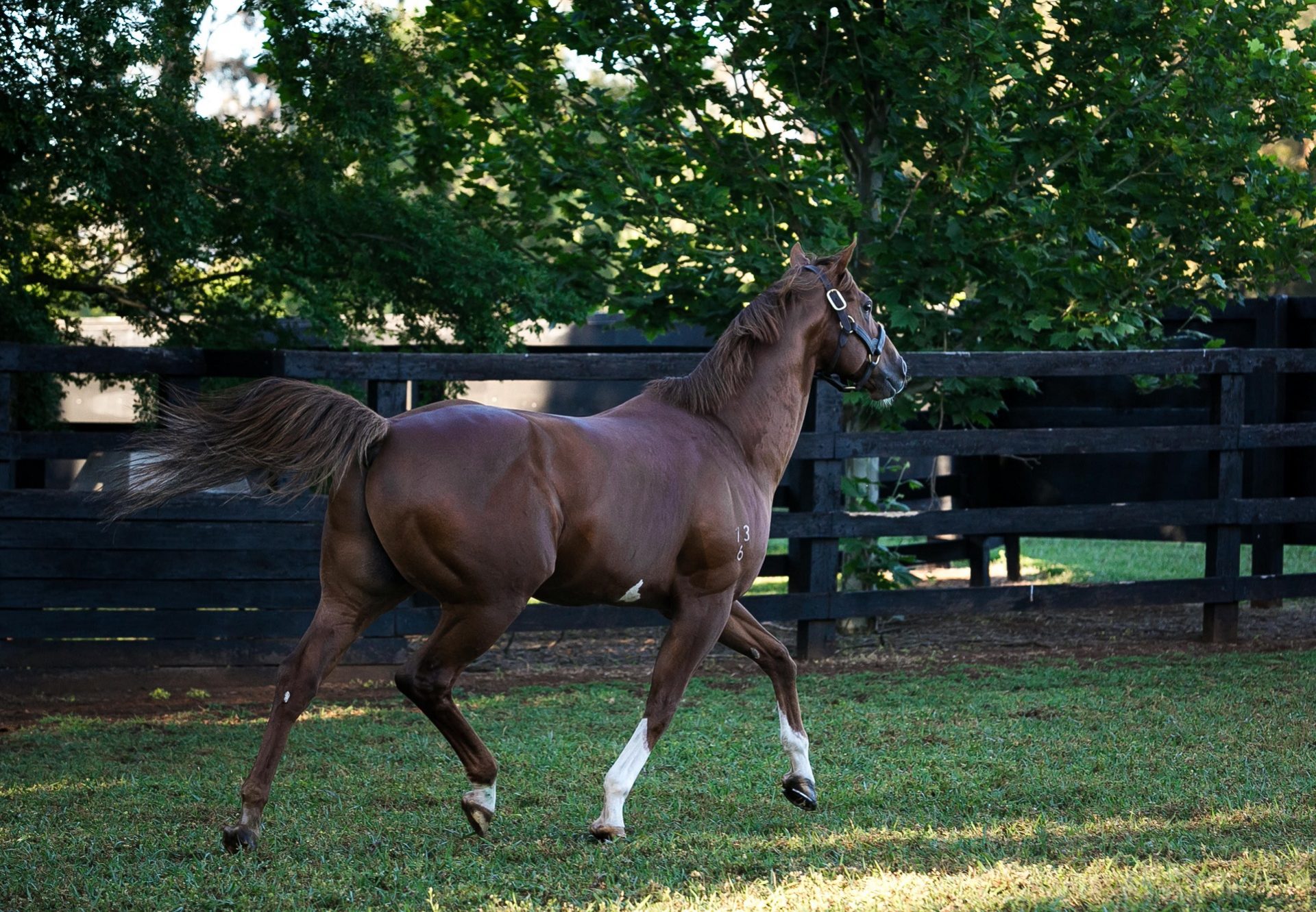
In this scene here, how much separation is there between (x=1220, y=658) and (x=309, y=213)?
5.81m

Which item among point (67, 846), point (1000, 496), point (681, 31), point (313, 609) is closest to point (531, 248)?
point (681, 31)

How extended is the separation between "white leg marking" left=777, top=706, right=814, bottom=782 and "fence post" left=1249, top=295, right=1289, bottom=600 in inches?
230

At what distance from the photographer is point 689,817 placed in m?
4.29

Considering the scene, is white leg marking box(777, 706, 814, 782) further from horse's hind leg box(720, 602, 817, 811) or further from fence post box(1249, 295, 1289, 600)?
fence post box(1249, 295, 1289, 600)

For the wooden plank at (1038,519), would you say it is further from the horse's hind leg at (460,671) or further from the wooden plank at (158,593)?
the horse's hind leg at (460,671)

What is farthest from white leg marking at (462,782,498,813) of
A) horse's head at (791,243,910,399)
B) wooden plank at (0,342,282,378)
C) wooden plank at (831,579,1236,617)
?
wooden plank at (831,579,1236,617)

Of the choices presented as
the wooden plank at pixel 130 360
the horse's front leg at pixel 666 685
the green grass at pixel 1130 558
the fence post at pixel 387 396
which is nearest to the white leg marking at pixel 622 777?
the horse's front leg at pixel 666 685

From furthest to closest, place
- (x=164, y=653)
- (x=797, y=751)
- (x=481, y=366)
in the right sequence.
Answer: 1. (x=481, y=366)
2. (x=164, y=653)
3. (x=797, y=751)

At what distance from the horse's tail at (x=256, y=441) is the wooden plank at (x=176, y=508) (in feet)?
7.21

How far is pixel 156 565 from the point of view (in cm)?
647

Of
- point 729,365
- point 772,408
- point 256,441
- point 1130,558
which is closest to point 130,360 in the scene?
point 256,441

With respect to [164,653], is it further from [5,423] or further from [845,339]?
[845,339]

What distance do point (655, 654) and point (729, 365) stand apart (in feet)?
12.3

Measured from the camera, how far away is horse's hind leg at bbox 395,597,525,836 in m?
3.95
